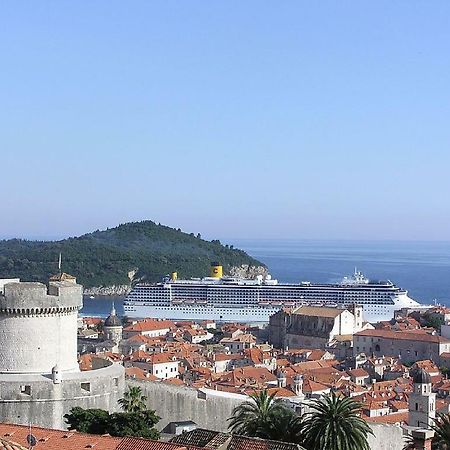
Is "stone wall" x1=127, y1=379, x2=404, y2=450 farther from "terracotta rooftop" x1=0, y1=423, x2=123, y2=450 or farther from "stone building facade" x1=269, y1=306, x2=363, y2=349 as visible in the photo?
"stone building facade" x1=269, y1=306, x2=363, y2=349

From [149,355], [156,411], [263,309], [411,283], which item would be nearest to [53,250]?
[411,283]

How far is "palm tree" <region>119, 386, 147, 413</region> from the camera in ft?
70.9

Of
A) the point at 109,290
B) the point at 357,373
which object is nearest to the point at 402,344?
the point at 357,373

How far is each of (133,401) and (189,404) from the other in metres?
1.83

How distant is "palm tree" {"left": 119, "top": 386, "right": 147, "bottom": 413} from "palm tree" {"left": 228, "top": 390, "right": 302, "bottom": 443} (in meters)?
3.70

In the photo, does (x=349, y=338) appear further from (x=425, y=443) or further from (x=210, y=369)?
(x=425, y=443)

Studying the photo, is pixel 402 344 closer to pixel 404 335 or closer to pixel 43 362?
pixel 404 335

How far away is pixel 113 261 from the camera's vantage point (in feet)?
463

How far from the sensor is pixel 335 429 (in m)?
15.8

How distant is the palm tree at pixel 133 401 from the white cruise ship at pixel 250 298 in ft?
202

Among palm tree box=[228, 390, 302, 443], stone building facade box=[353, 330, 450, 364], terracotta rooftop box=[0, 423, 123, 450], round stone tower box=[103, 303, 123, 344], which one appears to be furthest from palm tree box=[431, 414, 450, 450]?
stone building facade box=[353, 330, 450, 364]

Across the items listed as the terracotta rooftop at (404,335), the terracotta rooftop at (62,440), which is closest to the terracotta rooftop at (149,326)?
the terracotta rooftop at (404,335)

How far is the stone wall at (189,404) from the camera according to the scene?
22.8m

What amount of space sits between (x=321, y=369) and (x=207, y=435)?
107ft
